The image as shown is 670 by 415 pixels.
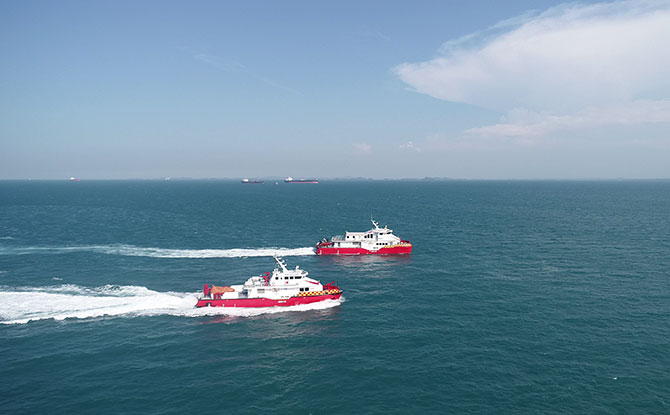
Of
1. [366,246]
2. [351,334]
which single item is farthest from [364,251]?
[351,334]

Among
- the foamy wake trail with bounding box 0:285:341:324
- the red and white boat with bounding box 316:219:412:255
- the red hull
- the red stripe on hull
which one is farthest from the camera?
the red and white boat with bounding box 316:219:412:255

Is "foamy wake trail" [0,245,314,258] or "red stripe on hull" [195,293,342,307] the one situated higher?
"foamy wake trail" [0,245,314,258]

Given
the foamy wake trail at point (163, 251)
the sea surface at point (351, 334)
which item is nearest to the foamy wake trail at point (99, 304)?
the sea surface at point (351, 334)

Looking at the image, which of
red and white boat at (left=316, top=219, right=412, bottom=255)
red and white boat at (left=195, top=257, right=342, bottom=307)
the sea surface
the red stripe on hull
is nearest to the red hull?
red and white boat at (left=316, top=219, right=412, bottom=255)

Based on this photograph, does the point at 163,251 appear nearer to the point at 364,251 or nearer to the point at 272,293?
the point at 272,293

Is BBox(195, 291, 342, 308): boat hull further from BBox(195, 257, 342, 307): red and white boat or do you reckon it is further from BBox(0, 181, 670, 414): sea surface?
BBox(0, 181, 670, 414): sea surface

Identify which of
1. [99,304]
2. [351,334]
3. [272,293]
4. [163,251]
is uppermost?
[163,251]
